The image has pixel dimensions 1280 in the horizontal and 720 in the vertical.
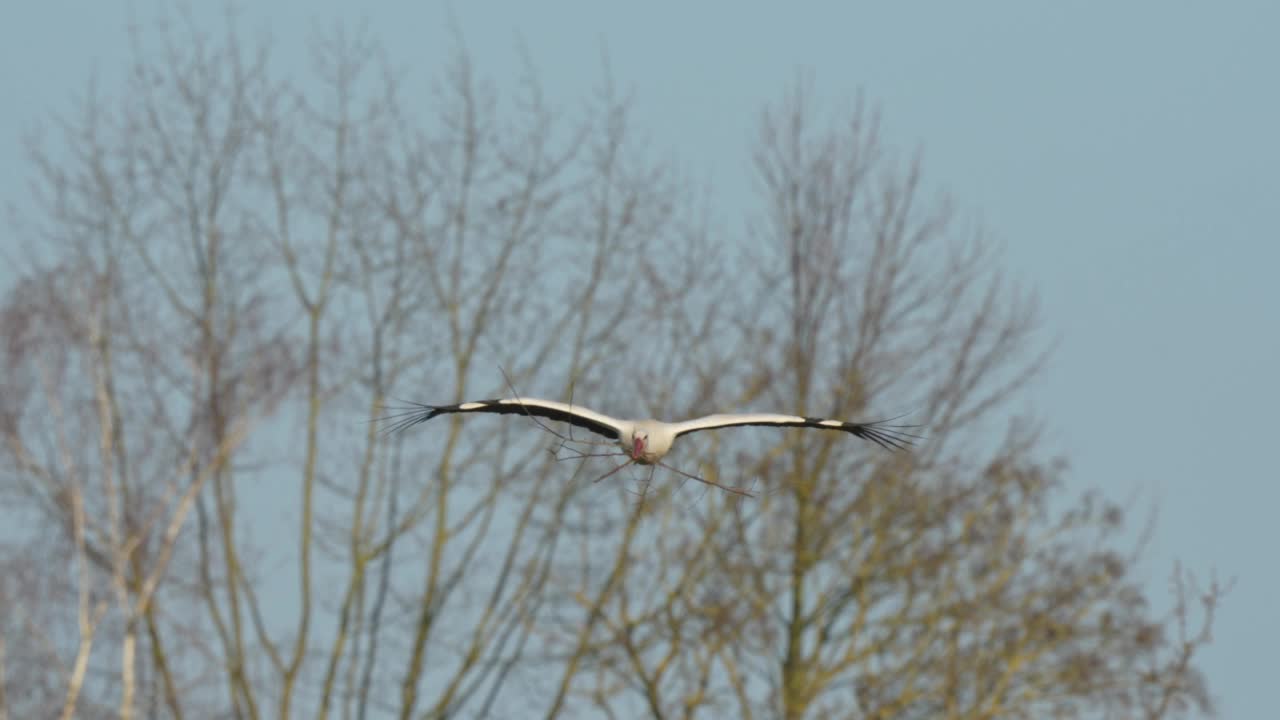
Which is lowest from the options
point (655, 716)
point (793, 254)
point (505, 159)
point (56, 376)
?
point (655, 716)

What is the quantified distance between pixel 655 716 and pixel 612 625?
1032mm

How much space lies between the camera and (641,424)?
21.1 feet

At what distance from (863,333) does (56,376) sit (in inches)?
337

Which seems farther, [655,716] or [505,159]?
[505,159]

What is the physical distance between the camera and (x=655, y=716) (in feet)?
59.5

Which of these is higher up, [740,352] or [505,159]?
[505,159]

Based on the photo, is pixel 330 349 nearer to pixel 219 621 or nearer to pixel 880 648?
pixel 219 621

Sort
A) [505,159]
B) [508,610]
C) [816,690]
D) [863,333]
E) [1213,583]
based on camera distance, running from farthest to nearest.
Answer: [505,159] < [508,610] < [863,333] < [816,690] < [1213,583]

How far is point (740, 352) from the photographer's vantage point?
64.1 feet

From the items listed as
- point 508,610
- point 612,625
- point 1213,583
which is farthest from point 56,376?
point 1213,583

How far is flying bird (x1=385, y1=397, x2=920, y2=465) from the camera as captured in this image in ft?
21.0

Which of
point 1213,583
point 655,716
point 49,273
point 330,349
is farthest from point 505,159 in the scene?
point 1213,583

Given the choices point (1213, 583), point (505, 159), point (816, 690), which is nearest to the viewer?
point (1213, 583)

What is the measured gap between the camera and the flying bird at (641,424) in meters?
6.39
